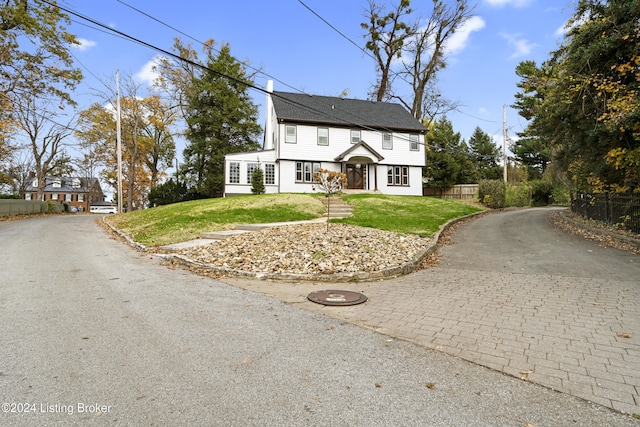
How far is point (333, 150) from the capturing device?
28.9 meters

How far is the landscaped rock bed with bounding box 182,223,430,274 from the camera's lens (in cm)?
759

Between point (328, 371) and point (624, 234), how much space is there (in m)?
11.9

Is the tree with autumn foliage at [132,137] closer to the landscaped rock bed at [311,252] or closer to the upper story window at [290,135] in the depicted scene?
the upper story window at [290,135]

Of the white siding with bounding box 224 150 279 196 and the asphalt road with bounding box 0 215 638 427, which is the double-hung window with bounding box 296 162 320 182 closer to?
the white siding with bounding box 224 150 279 196

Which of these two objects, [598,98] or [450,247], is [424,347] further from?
[598,98]

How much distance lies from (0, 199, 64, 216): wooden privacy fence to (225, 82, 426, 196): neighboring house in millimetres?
15083

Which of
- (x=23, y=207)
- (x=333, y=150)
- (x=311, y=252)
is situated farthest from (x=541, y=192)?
(x=23, y=207)

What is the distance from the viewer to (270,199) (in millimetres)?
19531

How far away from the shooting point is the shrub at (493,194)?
84.9ft

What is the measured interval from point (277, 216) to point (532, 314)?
12045mm

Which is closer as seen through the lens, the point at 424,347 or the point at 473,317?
the point at 424,347

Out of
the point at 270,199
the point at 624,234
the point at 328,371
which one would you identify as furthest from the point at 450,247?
the point at 270,199

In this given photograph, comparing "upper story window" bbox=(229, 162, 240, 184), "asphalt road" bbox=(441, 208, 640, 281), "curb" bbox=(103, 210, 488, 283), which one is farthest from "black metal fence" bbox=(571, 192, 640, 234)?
"upper story window" bbox=(229, 162, 240, 184)

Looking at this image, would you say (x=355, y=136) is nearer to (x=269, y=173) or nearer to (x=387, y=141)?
(x=387, y=141)
